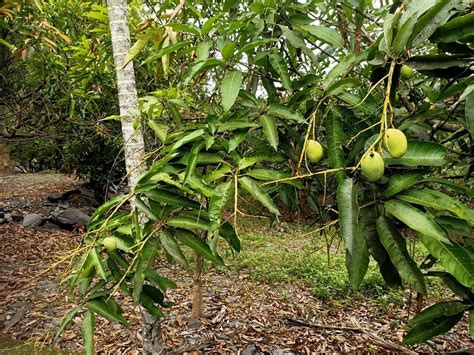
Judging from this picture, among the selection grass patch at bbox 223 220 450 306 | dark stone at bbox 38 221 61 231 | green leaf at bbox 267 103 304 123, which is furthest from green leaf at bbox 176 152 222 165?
dark stone at bbox 38 221 61 231

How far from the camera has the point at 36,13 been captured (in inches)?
135

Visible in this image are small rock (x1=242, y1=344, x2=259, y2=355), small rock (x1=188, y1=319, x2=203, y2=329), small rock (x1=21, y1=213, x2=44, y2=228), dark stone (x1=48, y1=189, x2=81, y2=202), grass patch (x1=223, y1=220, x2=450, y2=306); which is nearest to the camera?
small rock (x1=242, y1=344, x2=259, y2=355)

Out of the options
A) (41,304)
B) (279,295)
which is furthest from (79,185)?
(279,295)

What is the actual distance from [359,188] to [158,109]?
2.91ft

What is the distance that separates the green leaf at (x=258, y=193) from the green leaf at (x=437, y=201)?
31cm

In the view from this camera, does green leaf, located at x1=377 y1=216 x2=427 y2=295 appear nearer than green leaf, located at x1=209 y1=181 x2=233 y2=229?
Yes

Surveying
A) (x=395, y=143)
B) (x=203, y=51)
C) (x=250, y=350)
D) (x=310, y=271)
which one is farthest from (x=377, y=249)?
(x=310, y=271)

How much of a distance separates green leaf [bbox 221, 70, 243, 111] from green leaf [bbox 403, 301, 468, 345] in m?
0.82

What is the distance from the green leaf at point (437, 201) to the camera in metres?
0.80

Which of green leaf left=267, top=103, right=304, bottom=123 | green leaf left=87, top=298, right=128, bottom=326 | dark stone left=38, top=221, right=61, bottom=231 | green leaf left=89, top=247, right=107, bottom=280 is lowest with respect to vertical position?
A: dark stone left=38, top=221, right=61, bottom=231

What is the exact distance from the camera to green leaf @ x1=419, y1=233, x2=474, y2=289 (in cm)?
79

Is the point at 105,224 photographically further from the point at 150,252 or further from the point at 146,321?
the point at 146,321

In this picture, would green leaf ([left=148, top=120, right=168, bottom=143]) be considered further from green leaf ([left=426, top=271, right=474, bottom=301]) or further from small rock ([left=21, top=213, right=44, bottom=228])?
small rock ([left=21, top=213, right=44, bottom=228])

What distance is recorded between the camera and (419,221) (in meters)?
0.80
